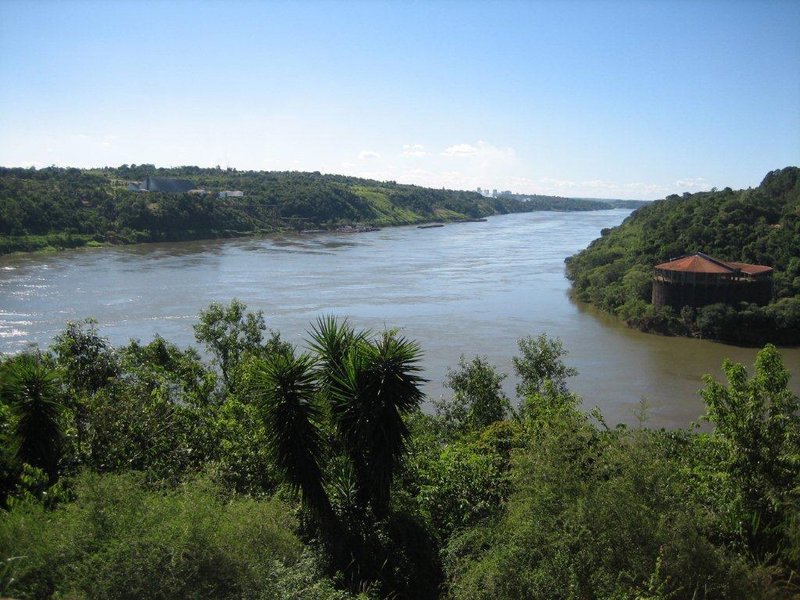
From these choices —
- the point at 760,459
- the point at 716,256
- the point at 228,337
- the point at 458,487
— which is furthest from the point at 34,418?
the point at 716,256

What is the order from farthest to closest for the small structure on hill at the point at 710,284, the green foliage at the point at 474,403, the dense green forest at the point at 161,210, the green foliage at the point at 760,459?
1. the dense green forest at the point at 161,210
2. the small structure on hill at the point at 710,284
3. the green foliage at the point at 474,403
4. the green foliage at the point at 760,459

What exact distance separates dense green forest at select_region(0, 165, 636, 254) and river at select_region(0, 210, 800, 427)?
4.49 meters

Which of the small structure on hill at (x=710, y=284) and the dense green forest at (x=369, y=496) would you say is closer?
the dense green forest at (x=369, y=496)

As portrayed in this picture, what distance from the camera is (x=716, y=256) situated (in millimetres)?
45219

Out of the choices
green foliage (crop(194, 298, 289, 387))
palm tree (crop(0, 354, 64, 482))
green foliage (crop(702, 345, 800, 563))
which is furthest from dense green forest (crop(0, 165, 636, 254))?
green foliage (crop(702, 345, 800, 563))

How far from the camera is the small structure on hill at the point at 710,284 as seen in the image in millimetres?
37125

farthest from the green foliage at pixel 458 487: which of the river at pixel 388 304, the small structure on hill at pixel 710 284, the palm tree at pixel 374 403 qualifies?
the small structure on hill at pixel 710 284

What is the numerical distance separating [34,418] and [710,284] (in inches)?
1397

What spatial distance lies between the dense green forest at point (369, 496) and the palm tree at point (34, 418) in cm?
3

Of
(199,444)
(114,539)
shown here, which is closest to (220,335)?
(199,444)

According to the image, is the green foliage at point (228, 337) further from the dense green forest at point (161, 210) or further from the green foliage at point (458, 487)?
the dense green forest at point (161, 210)

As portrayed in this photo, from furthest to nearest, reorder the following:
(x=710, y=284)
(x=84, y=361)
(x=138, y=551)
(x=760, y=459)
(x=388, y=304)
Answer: (x=388, y=304), (x=710, y=284), (x=84, y=361), (x=760, y=459), (x=138, y=551)

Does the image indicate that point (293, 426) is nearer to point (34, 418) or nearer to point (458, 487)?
point (458, 487)

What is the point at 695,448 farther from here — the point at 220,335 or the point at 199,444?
the point at 220,335
